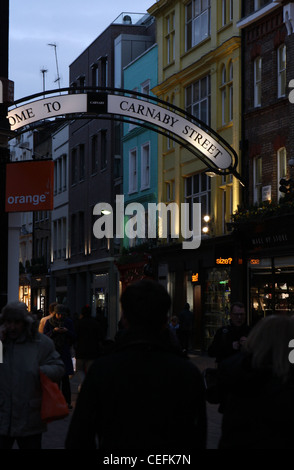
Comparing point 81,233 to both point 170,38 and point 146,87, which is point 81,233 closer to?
point 146,87

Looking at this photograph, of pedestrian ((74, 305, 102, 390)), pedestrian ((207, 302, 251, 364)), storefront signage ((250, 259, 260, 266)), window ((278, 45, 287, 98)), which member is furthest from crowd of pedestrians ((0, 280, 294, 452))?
storefront signage ((250, 259, 260, 266))

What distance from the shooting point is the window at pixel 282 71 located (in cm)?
3042

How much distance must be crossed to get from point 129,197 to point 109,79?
24.8ft

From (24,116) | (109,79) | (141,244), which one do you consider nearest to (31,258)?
(109,79)

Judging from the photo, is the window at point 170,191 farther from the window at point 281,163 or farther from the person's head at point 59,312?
the person's head at point 59,312

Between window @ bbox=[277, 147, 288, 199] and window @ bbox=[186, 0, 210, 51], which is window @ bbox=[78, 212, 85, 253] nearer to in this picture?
window @ bbox=[186, 0, 210, 51]

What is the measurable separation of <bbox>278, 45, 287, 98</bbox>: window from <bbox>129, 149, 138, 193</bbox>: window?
52.0 ft

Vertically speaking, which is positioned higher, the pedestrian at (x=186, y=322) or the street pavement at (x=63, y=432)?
the pedestrian at (x=186, y=322)

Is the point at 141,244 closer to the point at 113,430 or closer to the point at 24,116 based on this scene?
the point at 24,116

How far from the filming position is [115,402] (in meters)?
4.66

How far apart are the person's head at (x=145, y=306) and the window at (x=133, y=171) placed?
41.1m

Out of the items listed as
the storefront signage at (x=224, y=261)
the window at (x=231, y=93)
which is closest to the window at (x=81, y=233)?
the window at (x=231, y=93)

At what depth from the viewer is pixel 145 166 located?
1767 inches

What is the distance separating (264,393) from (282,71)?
2618 centimetres
